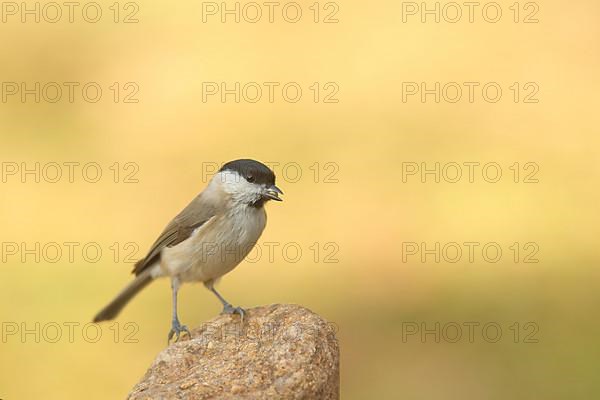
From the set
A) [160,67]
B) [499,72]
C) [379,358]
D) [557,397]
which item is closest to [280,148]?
[160,67]

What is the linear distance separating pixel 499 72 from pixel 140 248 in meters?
5.20

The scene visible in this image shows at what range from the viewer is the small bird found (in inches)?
188

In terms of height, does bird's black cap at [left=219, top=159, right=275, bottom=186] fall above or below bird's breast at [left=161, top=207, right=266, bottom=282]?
above

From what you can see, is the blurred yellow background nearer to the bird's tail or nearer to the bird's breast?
the bird's tail

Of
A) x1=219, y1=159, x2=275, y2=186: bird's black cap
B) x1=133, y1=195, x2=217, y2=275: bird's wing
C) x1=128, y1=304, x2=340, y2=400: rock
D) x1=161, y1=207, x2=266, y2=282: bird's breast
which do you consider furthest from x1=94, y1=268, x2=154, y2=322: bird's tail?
x1=128, y1=304, x2=340, y2=400: rock

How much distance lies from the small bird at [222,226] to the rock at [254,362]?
0.62 metres

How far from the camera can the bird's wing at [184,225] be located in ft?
16.1

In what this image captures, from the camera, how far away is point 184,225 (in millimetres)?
4988

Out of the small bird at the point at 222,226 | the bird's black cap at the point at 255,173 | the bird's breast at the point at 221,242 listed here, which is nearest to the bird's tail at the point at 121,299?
the small bird at the point at 222,226

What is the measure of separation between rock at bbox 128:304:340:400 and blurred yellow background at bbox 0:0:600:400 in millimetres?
2575

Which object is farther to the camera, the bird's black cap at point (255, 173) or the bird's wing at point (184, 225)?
the bird's wing at point (184, 225)

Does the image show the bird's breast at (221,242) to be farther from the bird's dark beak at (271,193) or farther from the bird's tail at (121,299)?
the bird's tail at (121,299)

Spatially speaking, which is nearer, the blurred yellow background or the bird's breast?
the bird's breast

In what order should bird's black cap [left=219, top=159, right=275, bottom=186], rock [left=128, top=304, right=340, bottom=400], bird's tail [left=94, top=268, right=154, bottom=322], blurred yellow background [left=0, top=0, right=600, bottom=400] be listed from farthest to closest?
blurred yellow background [left=0, top=0, right=600, bottom=400] → bird's tail [left=94, top=268, right=154, bottom=322] → bird's black cap [left=219, top=159, right=275, bottom=186] → rock [left=128, top=304, right=340, bottom=400]
